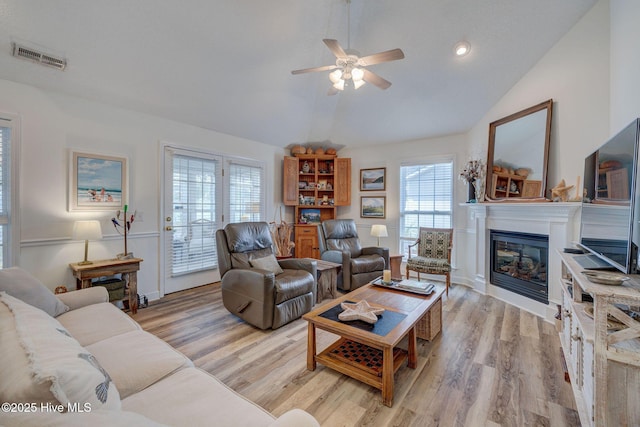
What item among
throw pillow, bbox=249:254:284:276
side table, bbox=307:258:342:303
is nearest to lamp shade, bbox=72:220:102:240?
throw pillow, bbox=249:254:284:276

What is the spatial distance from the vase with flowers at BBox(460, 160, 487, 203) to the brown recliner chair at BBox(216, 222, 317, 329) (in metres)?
2.76

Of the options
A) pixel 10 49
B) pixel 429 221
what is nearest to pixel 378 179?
pixel 429 221

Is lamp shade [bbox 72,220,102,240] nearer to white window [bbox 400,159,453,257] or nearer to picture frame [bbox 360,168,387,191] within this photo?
picture frame [bbox 360,168,387,191]

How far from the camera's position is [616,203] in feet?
5.45

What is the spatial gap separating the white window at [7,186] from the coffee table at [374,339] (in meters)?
Answer: 3.06

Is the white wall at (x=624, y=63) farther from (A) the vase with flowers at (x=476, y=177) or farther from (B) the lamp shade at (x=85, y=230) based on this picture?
(B) the lamp shade at (x=85, y=230)

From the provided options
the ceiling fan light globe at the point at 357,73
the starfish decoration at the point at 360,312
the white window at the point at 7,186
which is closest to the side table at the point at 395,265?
the starfish decoration at the point at 360,312

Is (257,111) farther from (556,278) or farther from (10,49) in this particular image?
(556,278)

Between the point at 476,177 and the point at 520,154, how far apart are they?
2.10 feet

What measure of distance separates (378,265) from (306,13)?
11.2 feet

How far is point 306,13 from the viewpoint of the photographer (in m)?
2.98

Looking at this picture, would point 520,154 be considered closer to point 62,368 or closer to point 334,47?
point 334,47

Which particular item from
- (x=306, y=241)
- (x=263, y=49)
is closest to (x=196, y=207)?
(x=306, y=241)

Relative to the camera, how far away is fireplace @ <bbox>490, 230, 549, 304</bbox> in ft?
10.7
